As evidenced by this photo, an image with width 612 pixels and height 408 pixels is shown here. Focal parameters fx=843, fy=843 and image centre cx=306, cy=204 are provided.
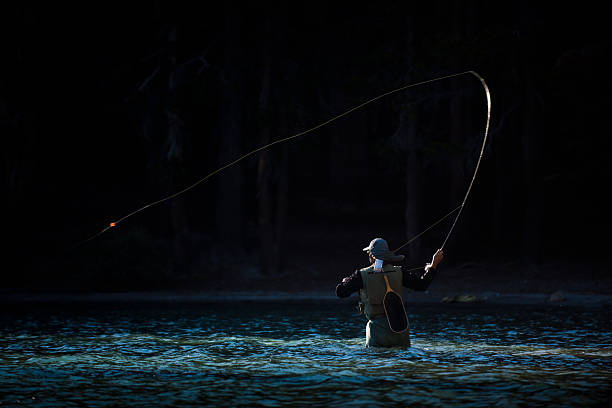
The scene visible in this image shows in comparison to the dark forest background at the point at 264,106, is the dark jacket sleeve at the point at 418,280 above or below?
below

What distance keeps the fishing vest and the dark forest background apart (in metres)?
12.9

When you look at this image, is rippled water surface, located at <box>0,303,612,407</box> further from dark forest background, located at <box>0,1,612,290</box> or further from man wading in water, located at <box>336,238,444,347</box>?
dark forest background, located at <box>0,1,612,290</box>

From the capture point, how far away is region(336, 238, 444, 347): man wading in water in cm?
1076

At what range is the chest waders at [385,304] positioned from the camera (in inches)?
424

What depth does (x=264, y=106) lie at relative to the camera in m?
24.7

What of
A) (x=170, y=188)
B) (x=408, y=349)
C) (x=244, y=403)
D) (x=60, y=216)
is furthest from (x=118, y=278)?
(x=244, y=403)

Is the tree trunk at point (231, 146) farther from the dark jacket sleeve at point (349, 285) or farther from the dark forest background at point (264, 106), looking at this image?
the dark jacket sleeve at point (349, 285)

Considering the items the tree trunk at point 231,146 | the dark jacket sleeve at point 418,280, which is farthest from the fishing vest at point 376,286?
the tree trunk at point 231,146

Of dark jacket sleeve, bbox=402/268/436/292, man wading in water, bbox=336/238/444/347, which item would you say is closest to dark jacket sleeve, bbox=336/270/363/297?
man wading in water, bbox=336/238/444/347

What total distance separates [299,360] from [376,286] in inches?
60.9

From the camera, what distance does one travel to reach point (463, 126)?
2531 centimetres

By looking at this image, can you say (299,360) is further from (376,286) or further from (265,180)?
(265,180)

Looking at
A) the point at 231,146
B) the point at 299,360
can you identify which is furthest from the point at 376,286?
the point at 231,146

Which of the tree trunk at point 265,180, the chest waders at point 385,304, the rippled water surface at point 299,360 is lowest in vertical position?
the rippled water surface at point 299,360
